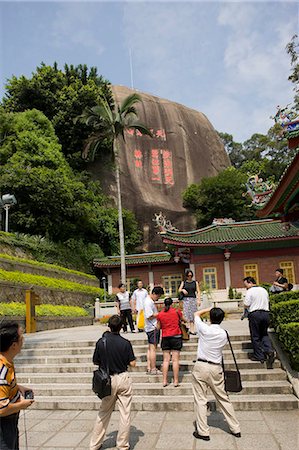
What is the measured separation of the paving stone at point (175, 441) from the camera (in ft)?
13.5

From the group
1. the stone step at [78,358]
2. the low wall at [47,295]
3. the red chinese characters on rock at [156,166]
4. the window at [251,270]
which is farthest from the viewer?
the red chinese characters on rock at [156,166]

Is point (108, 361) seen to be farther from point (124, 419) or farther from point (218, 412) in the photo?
point (218, 412)

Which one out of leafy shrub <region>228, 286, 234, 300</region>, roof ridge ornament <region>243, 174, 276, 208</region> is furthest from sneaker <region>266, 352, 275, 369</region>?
leafy shrub <region>228, 286, 234, 300</region>

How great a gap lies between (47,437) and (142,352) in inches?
128

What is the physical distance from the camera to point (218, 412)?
17.1 feet

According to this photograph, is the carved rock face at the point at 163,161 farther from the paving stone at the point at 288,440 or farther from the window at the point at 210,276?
the paving stone at the point at 288,440

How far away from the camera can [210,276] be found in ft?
75.4

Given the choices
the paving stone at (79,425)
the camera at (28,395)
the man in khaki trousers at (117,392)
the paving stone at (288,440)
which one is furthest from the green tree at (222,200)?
the camera at (28,395)

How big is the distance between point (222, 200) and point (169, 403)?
28.6m

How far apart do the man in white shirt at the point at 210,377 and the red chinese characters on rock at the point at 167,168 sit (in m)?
31.8

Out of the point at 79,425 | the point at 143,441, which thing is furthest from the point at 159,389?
the point at 143,441

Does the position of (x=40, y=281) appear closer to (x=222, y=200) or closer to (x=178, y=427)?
(x=178, y=427)

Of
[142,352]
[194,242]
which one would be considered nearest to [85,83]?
[194,242]

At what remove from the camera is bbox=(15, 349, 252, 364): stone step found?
273 inches
